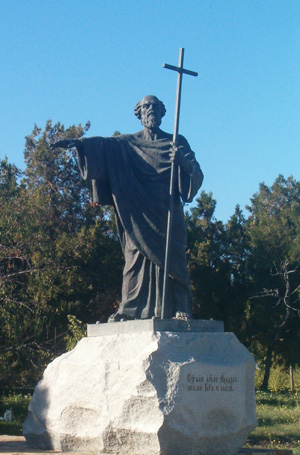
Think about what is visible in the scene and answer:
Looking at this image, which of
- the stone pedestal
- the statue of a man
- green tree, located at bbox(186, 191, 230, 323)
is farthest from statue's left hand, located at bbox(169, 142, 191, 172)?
green tree, located at bbox(186, 191, 230, 323)

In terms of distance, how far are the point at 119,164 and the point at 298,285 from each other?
50.1 ft

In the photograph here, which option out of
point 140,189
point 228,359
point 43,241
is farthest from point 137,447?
point 43,241

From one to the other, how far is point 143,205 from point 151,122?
36.3 inches

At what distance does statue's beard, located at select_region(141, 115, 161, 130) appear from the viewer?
22.1ft

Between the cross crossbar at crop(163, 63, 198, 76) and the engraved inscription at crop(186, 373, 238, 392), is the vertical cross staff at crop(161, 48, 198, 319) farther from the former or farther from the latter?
the engraved inscription at crop(186, 373, 238, 392)

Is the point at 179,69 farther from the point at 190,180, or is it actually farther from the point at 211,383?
the point at 211,383

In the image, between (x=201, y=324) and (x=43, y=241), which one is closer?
(x=201, y=324)

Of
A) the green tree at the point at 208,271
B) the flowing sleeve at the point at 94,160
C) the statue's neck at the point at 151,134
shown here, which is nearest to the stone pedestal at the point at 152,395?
the flowing sleeve at the point at 94,160

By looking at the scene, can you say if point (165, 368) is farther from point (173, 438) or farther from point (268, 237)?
point (268, 237)

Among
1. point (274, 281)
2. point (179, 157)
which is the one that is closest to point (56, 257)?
point (274, 281)

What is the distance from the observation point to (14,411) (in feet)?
47.6

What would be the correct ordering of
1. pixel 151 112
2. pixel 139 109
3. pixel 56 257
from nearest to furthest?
pixel 151 112 → pixel 139 109 → pixel 56 257

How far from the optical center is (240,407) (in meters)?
5.59

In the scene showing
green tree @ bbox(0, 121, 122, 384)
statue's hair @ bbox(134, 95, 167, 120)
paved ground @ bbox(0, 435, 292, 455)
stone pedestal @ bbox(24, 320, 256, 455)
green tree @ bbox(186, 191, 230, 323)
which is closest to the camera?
stone pedestal @ bbox(24, 320, 256, 455)
